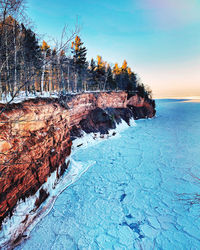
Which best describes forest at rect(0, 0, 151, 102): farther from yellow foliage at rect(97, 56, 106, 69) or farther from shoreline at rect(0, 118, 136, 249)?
shoreline at rect(0, 118, 136, 249)

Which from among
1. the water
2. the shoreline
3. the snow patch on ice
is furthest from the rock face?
the snow patch on ice

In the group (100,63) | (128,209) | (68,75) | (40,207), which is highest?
(100,63)

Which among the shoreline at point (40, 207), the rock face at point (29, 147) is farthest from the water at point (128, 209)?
the rock face at point (29, 147)

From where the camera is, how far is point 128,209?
6445 millimetres

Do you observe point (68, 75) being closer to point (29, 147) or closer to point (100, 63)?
point (29, 147)

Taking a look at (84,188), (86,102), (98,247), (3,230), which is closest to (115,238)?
(98,247)

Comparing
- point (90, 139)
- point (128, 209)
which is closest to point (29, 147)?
point (128, 209)

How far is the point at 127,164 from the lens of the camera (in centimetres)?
1064

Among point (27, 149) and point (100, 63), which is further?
point (100, 63)

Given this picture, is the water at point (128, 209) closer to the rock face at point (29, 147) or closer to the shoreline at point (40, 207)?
the shoreline at point (40, 207)

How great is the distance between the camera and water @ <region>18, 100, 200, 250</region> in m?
5.08

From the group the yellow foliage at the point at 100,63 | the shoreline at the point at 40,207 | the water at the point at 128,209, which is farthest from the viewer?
the yellow foliage at the point at 100,63

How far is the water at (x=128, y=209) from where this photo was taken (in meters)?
5.08

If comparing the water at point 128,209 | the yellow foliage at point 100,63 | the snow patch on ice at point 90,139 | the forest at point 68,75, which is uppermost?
the yellow foliage at point 100,63
